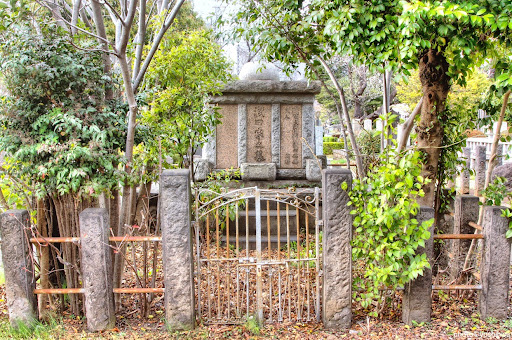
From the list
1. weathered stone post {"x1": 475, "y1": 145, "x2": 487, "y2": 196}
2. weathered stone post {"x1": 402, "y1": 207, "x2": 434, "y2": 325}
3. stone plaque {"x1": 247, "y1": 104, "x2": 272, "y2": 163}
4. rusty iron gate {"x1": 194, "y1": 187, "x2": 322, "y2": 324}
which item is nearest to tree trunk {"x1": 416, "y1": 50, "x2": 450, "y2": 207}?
weathered stone post {"x1": 402, "y1": 207, "x2": 434, "y2": 325}

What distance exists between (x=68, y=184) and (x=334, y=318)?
2472 millimetres

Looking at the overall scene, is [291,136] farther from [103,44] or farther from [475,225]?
[103,44]

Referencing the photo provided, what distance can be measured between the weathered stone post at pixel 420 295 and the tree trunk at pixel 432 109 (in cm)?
74

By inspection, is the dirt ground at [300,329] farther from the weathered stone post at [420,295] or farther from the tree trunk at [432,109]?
the tree trunk at [432,109]

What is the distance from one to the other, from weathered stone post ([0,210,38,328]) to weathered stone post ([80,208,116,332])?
49 centimetres

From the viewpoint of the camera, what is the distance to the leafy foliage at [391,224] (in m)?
3.41

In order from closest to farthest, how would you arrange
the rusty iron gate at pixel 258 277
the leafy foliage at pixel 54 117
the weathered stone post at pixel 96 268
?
the leafy foliage at pixel 54 117
the weathered stone post at pixel 96 268
the rusty iron gate at pixel 258 277

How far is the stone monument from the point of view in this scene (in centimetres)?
713

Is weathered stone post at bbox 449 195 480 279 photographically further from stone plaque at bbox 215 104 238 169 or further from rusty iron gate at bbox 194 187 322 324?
stone plaque at bbox 215 104 238 169

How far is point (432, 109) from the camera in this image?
405 centimetres

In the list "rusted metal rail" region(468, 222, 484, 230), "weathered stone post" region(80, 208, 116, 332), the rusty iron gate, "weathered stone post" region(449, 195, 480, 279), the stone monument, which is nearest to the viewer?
"weathered stone post" region(80, 208, 116, 332)

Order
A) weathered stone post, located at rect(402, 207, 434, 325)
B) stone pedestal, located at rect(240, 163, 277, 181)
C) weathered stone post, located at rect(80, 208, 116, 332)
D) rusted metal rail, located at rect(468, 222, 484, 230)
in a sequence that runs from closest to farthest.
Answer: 1. weathered stone post, located at rect(80, 208, 116, 332)
2. weathered stone post, located at rect(402, 207, 434, 325)
3. rusted metal rail, located at rect(468, 222, 484, 230)
4. stone pedestal, located at rect(240, 163, 277, 181)

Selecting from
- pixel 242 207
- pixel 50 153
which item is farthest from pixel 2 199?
pixel 242 207

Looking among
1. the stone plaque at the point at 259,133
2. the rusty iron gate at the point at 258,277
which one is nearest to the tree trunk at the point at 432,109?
the rusty iron gate at the point at 258,277
